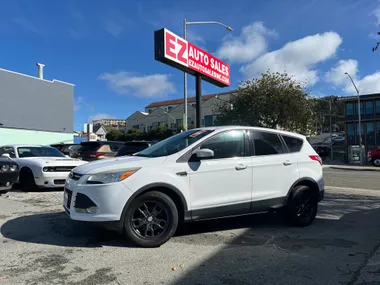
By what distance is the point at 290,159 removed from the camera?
592 centimetres

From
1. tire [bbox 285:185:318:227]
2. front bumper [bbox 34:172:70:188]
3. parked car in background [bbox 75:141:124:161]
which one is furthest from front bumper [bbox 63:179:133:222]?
parked car in background [bbox 75:141:124:161]

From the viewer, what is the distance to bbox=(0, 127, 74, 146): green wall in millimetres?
32125

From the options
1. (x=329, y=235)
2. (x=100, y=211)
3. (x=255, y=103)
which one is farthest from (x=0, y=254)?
(x=255, y=103)

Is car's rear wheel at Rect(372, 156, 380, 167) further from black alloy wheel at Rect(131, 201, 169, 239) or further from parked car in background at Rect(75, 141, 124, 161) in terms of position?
black alloy wheel at Rect(131, 201, 169, 239)

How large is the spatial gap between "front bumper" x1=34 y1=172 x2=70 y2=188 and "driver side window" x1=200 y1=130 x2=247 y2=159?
5.74m

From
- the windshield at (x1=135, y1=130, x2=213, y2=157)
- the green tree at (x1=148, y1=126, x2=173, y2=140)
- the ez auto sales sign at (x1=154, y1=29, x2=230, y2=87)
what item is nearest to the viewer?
the windshield at (x1=135, y1=130, x2=213, y2=157)

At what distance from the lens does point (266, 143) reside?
19.0 ft

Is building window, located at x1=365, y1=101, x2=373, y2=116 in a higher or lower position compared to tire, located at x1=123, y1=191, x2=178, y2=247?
higher

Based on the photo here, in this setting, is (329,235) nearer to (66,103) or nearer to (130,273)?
(130,273)

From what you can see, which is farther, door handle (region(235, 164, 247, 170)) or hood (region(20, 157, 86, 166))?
hood (region(20, 157, 86, 166))

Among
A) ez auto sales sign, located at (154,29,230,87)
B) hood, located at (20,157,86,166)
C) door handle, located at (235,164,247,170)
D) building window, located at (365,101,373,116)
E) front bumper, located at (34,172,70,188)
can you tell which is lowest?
front bumper, located at (34,172,70,188)

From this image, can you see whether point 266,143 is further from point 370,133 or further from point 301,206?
point 370,133

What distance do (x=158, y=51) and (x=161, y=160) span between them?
701 cm

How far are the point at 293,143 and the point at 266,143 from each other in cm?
66
